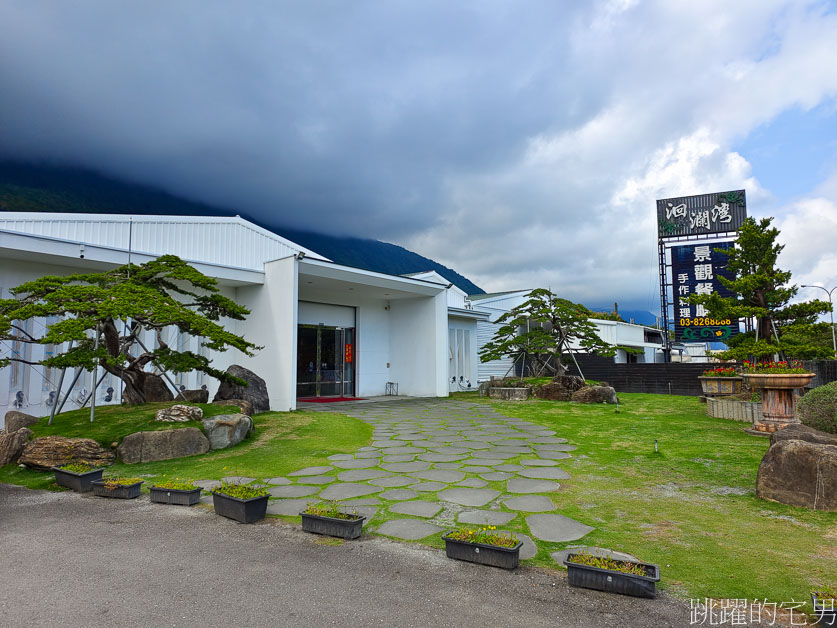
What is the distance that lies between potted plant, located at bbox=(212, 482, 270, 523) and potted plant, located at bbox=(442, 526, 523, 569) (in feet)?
5.42

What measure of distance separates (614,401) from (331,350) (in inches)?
340

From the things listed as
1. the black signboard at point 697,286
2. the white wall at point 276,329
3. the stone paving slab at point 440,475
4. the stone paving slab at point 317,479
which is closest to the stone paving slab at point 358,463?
the stone paving slab at point 317,479

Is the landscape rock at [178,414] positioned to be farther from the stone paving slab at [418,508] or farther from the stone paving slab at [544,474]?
the stone paving slab at [544,474]

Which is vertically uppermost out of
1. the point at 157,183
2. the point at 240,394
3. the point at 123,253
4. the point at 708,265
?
the point at 157,183

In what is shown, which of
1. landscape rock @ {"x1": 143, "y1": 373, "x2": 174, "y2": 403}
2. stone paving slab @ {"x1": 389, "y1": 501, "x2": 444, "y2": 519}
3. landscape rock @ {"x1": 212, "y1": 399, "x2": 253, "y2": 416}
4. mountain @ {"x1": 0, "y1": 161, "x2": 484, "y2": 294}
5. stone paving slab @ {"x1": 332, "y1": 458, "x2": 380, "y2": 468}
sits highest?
mountain @ {"x1": 0, "y1": 161, "x2": 484, "y2": 294}

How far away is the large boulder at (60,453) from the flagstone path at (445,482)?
1.93m

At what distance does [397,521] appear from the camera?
3740mm

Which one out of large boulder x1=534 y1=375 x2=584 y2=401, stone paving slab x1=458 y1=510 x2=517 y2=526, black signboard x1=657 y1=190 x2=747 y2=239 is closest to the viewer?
stone paving slab x1=458 y1=510 x2=517 y2=526

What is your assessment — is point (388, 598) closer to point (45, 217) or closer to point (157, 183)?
point (45, 217)

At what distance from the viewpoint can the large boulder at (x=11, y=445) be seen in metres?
6.00

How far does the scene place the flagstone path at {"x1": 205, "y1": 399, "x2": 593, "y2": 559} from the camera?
3.69 metres

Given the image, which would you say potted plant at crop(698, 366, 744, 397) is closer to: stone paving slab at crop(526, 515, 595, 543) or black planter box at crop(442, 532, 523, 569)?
stone paving slab at crop(526, 515, 595, 543)

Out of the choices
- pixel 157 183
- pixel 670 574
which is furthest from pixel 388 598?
pixel 157 183

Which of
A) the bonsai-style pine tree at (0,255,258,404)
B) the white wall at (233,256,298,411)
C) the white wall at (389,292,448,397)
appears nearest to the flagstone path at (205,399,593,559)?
the bonsai-style pine tree at (0,255,258,404)
